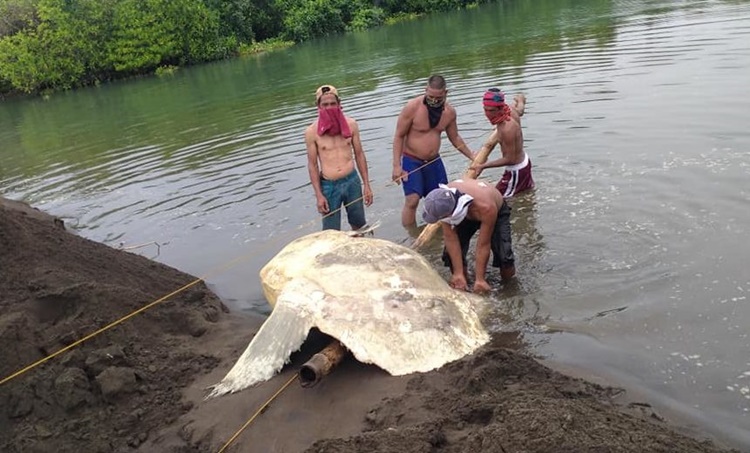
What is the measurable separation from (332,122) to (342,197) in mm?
878

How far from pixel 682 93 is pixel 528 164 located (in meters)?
5.35

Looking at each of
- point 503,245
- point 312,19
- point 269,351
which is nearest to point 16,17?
point 312,19

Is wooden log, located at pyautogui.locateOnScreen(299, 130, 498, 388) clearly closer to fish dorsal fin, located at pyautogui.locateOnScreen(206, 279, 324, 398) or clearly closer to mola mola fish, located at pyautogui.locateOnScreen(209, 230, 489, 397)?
mola mola fish, located at pyautogui.locateOnScreen(209, 230, 489, 397)

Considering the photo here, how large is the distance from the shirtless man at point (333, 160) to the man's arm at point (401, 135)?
2.45 feet

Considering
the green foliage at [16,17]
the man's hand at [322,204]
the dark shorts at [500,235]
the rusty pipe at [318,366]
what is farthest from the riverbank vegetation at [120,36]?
the rusty pipe at [318,366]

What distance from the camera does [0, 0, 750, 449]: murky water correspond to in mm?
4742

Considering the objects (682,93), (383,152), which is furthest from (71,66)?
(682,93)

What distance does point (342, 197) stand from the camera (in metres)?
6.84

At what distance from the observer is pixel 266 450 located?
148 inches

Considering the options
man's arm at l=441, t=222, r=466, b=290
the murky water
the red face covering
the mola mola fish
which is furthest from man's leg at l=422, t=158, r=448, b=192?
the mola mola fish

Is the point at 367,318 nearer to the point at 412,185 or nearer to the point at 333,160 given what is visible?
the point at 333,160

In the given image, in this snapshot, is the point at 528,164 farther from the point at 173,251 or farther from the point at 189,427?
the point at 189,427

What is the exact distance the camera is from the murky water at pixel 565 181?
15.6 feet

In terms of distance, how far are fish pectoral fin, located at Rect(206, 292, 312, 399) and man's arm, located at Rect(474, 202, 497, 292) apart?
1857mm
